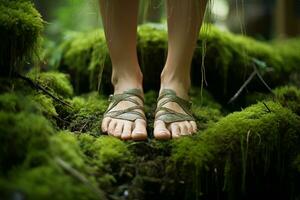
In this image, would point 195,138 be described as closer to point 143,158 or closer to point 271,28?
point 143,158

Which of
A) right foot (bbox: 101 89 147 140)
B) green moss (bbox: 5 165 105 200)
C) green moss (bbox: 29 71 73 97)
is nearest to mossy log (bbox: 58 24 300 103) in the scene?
green moss (bbox: 29 71 73 97)

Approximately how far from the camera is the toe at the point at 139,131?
5.70 ft

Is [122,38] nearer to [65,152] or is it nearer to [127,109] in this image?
[127,109]

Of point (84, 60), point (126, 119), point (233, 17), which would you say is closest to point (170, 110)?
point (126, 119)

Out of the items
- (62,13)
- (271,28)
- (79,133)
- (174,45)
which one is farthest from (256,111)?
(271,28)

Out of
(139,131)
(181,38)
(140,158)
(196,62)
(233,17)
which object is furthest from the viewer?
(233,17)

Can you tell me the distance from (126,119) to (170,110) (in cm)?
22

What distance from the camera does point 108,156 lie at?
1575 millimetres

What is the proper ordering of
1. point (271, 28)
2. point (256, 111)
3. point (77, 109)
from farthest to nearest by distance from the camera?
point (271, 28), point (77, 109), point (256, 111)

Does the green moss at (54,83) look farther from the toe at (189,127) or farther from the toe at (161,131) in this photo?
the toe at (189,127)

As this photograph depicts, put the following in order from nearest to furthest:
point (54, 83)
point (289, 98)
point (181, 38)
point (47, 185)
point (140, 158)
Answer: point (47, 185) → point (140, 158) → point (181, 38) → point (54, 83) → point (289, 98)

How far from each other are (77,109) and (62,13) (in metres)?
2.95

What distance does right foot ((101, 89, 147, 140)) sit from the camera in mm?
1760

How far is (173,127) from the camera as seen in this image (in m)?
1.83
